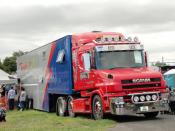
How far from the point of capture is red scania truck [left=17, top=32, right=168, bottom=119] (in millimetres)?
18125

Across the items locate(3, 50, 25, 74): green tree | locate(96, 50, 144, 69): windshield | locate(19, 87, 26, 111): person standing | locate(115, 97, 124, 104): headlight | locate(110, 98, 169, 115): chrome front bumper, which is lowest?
locate(110, 98, 169, 115): chrome front bumper

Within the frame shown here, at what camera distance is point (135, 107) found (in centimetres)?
1816

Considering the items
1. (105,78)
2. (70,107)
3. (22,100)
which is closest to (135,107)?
(105,78)

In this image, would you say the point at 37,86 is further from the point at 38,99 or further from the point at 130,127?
the point at 130,127

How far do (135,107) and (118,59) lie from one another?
6.93 ft

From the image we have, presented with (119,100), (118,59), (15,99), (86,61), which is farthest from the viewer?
(15,99)

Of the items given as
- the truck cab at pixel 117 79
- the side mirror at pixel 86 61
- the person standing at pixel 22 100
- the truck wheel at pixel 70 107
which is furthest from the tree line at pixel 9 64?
the side mirror at pixel 86 61

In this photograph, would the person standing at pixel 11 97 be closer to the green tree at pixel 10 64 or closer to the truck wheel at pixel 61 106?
the truck wheel at pixel 61 106

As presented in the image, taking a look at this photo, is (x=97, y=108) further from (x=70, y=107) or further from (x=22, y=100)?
(x=22, y=100)

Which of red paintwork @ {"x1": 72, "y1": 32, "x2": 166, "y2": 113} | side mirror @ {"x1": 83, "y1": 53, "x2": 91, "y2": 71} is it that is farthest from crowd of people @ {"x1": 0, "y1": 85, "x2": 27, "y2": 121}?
side mirror @ {"x1": 83, "y1": 53, "x2": 91, "y2": 71}

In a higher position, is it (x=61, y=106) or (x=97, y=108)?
(x=61, y=106)

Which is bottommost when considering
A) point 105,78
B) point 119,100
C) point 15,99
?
point 119,100

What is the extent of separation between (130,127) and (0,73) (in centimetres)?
2675

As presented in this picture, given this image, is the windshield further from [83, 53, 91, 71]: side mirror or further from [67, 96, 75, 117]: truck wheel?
[67, 96, 75, 117]: truck wheel
